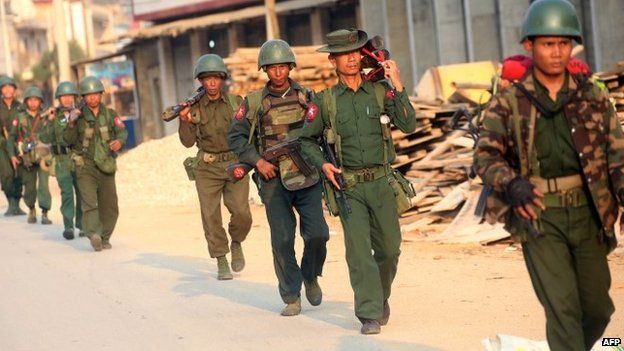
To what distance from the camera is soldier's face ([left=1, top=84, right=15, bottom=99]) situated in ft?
70.8

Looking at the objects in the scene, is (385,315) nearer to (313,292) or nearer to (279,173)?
(313,292)

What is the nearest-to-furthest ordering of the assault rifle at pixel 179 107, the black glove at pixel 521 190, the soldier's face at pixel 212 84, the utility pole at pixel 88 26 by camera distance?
the black glove at pixel 521 190 < the assault rifle at pixel 179 107 < the soldier's face at pixel 212 84 < the utility pole at pixel 88 26

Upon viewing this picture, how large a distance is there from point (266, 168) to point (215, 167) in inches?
94.6

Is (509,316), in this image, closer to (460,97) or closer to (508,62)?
(508,62)

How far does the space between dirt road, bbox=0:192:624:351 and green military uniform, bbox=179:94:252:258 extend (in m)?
0.47

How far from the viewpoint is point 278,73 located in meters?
10.3

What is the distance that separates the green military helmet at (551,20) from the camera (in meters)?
6.39

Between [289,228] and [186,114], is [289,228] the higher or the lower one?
the lower one

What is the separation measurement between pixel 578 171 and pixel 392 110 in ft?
8.93

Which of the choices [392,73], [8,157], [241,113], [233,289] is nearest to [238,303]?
[233,289]

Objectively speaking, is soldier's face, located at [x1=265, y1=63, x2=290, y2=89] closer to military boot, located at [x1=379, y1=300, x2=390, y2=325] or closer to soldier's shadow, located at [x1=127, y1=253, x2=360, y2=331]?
soldier's shadow, located at [x1=127, y1=253, x2=360, y2=331]

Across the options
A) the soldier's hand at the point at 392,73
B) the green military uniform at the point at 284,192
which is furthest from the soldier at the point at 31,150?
the soldier's hand at the point at 392,73

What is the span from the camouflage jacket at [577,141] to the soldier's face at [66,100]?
1164cm

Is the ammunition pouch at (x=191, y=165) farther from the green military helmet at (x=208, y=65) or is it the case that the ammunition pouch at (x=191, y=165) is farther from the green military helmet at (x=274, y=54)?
the green military helmet at (x=274, y=54)
